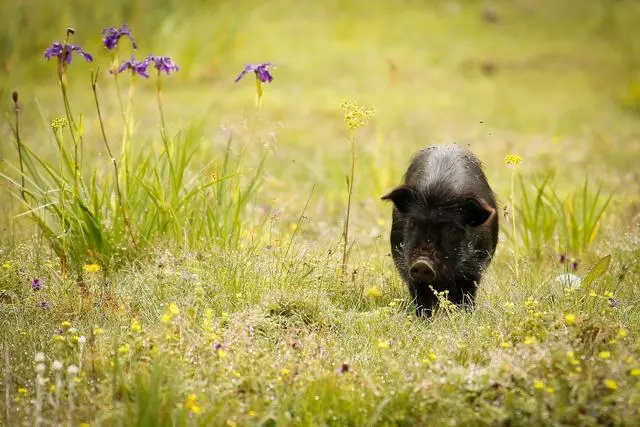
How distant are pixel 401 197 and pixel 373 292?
1.86 feet

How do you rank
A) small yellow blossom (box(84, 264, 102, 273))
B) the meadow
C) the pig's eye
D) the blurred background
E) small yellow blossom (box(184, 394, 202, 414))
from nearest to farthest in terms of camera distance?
small yellow blossom (box(184, 394, 202, 414))
the meadow
small yellow blossom (box(84, 264, 102, 273))
the pig's eye
the blurred background

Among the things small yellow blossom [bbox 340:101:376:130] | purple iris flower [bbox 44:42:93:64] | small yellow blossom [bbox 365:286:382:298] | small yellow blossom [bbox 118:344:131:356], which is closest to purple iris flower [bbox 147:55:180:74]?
purple iris flower [bbox 44:42:93:64]

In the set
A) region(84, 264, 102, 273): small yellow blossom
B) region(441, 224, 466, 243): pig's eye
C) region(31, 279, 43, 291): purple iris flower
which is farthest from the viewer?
region(441, 224, 466, 243): pig's eye

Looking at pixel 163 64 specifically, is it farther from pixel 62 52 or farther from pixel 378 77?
pixel 378 77

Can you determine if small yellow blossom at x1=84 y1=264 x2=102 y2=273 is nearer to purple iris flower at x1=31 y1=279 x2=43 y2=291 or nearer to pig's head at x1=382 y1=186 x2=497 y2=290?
purple iris flower at x1=31 y1=279 x2=43 y2=291

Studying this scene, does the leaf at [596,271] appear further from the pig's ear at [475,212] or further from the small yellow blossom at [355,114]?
the small yellow blossom at [355,114]

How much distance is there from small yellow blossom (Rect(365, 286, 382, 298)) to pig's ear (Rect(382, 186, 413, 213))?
0.47 m

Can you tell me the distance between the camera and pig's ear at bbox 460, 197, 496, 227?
470 centimetres

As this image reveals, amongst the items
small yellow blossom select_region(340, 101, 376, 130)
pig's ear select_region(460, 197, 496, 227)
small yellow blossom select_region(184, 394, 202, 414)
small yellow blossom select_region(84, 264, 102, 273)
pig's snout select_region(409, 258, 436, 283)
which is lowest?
small yellow blossom select_region(184, 394, 202, 414)

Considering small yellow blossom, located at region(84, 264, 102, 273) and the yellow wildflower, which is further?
small yellow blossom, located at region(84, 264, 102, 273)

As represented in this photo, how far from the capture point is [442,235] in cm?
480

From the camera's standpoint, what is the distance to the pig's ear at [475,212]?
4703 mm

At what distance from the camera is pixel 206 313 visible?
13.5 feet

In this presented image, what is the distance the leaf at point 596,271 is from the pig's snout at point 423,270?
33.3 inches
